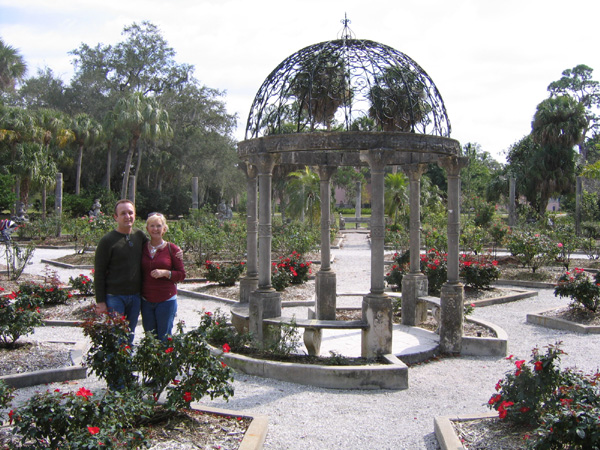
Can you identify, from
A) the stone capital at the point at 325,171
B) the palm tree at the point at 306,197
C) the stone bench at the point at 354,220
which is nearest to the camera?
the stone capital at the point at 325,171

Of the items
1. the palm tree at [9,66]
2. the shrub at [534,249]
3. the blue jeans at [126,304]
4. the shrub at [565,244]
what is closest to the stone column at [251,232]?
the blue jeans at [126,304]

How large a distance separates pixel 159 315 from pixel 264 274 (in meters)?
2.18

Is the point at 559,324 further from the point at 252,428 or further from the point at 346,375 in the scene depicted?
the point at 252,428

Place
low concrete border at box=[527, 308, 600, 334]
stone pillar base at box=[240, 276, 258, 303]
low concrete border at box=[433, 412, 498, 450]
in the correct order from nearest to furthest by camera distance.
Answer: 1. low concrete border at box=[433, 412, 498, 450]
2. low concrete border at box=[527, 308, 600, 334]
3. stone pillar base at box=[240, 276, 258, 303]

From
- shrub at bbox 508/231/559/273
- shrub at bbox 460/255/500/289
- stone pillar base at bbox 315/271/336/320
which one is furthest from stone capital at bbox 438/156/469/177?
shrub at bbox 508/231/559/273

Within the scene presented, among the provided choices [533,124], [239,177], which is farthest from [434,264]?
[239,177]

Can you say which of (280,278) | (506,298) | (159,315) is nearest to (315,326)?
(159,315)

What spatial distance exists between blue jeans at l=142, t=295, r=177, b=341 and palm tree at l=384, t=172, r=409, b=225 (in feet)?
74.5

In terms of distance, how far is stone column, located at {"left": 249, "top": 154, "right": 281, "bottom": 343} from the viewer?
23.6ft

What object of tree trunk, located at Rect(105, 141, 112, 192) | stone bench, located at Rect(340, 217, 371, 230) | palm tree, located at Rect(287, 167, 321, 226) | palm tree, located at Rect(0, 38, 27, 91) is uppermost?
palm tree, located at Rect(0, 38, 27, 91)

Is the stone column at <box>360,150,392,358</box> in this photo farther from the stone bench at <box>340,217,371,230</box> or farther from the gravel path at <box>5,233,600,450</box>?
the stone bench at <box>340,217,371,230</box>

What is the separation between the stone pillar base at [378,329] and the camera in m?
6.77

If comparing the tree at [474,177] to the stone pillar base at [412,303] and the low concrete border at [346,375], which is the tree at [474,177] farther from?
the low concrete border at [346,375]

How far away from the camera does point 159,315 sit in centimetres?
537
